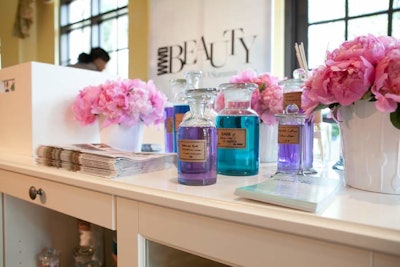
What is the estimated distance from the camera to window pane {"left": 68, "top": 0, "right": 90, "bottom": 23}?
115 inches

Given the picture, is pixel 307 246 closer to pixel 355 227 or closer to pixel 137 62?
pixel 355 227

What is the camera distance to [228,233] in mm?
416

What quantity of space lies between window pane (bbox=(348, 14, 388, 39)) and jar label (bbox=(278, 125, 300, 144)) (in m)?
0.99

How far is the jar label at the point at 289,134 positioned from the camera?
599 mm

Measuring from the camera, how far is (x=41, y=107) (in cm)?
98

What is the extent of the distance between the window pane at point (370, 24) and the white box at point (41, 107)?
1.18 meters

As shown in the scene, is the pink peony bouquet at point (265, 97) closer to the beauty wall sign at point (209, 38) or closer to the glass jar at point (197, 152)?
the glass jar at point (197, 152)

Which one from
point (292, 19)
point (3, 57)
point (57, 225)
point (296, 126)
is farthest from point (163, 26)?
point (3, 57)

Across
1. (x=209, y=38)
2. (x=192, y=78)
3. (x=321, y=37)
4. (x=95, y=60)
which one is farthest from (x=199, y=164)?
(x=95, y=60)

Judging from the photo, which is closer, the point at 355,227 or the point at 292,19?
the point at 355,227

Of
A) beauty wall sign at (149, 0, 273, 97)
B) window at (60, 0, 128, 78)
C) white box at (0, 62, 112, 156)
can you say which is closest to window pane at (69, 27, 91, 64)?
window at (60, 0, 128, 78)

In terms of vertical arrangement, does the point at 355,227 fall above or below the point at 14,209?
above

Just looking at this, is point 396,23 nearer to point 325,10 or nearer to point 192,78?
point 325,10

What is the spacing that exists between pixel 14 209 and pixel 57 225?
0.15 meters
